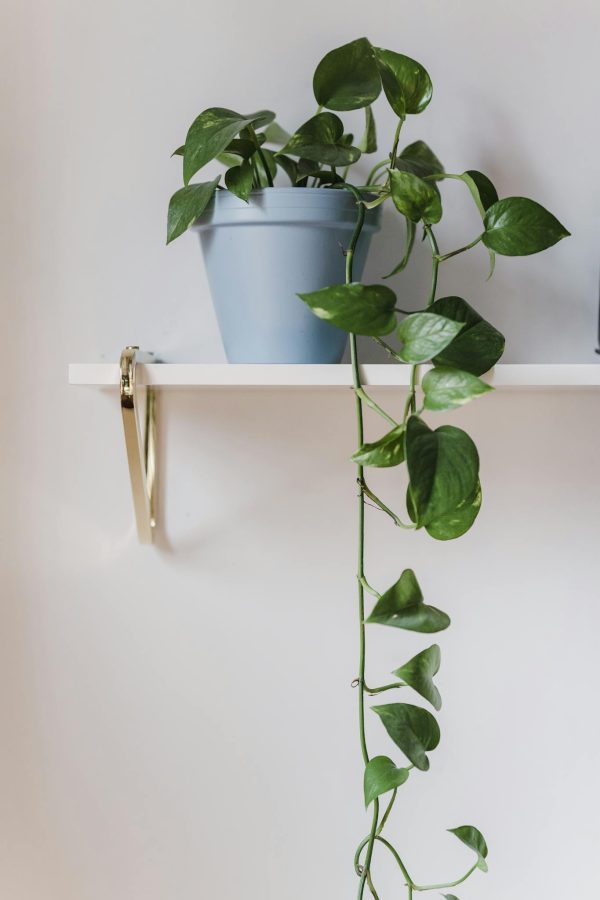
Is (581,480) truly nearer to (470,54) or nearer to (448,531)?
(448,531)

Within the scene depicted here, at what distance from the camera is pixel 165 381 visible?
0.77 meters

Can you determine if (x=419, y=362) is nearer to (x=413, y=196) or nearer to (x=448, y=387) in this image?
(x=448, y=387)

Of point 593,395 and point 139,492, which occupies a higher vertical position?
point 593,395

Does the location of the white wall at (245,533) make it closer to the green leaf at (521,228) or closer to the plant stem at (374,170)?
the plant stem at (374,170)

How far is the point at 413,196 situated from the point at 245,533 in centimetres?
43

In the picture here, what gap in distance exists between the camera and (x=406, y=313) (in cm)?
74

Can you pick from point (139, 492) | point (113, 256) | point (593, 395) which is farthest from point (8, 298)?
point (593, 395)

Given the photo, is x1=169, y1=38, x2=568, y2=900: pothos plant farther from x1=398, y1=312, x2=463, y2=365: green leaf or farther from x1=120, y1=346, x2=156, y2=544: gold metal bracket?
x1=120, y1=346, x2=156, y2=544: gold metal bracket

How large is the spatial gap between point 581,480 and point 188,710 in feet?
1.76

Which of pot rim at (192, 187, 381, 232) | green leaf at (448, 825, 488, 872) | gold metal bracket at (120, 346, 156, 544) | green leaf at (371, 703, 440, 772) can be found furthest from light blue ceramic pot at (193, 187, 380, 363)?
green leaf at (448, 825, 488, 872)

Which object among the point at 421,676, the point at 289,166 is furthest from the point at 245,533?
the point at 289,166

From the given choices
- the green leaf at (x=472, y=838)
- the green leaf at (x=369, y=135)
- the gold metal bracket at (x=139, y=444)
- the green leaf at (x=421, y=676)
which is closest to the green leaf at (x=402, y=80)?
the green leaf at (x=369, y=135)

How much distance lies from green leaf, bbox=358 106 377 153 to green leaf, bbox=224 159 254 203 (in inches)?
6.7

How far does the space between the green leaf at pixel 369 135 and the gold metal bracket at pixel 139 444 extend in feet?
1.06
